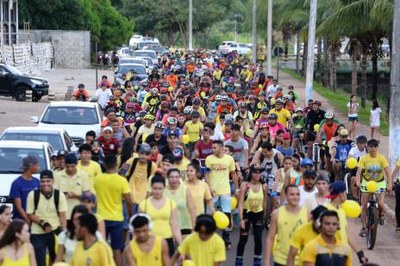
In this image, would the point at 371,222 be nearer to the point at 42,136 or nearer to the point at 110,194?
the point at 110,194

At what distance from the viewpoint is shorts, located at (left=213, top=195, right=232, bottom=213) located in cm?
1576

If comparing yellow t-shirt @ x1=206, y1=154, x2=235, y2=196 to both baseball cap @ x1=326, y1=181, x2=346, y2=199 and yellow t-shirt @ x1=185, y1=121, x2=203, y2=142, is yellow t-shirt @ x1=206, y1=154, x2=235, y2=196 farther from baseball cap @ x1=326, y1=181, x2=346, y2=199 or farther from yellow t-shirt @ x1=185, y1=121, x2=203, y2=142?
yellow t-shirt @ x1=185, y1=121, x2=203, y2=142

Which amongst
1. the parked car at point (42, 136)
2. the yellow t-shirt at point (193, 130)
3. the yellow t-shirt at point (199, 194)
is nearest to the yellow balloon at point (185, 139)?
the yellow t-shirt at point (193, 130)

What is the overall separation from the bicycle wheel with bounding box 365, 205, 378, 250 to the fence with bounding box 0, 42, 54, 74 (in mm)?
38716

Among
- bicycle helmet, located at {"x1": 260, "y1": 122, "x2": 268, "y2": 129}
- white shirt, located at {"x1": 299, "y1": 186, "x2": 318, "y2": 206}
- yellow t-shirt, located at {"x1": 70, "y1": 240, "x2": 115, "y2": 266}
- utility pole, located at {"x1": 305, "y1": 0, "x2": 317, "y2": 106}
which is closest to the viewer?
yellow t-shirt, located at {"x1": 70, "y1": 240, "x2": 115, "y2": 266}

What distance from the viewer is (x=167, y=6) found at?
92.7 meters

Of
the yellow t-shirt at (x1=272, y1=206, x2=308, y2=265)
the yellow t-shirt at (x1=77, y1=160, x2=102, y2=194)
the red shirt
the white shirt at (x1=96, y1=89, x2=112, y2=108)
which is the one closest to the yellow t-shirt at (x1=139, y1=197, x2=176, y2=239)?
the yellow t-shirt at (x1=272, y1=206, x2=308, y2=265)

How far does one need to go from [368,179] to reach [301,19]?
155 ft

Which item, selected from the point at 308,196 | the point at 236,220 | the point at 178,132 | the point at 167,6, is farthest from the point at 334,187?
the point at 167,6

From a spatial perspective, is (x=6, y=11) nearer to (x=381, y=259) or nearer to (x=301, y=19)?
(x=301, y=19)

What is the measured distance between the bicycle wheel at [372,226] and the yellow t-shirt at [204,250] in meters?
6.56

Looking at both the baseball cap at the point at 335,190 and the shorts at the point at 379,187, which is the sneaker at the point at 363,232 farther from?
the baseball cap at the point at 335,190

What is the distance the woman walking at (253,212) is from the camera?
14.6 m

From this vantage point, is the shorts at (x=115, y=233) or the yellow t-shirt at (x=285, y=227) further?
the shorts at (x=115, y=233)
